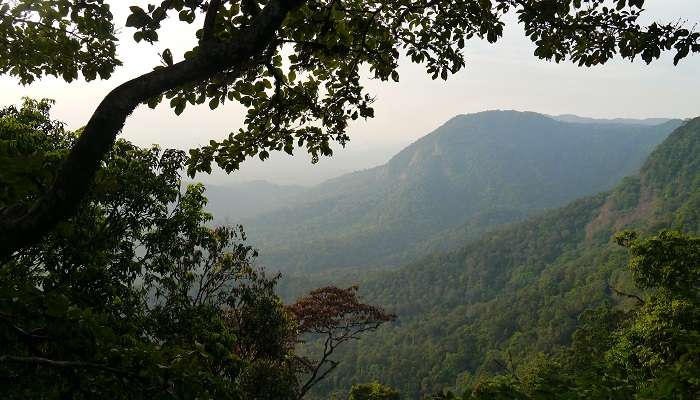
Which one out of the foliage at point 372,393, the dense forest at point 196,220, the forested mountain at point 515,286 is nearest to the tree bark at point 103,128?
the dense forest at point 196,220

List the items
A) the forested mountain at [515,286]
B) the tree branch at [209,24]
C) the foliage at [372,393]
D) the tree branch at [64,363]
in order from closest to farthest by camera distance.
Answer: the tree branch at [64,363] < the tree branch at [209,24] < the foliage at [372,393] < the forested mountain at [515,286]

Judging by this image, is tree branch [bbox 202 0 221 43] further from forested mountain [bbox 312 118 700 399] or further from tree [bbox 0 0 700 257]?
forested mountain [bbox 312 118 700 399]

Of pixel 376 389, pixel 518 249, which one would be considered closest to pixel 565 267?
pixel 518 249

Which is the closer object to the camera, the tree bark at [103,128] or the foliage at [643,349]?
the tree bark at [103,128]

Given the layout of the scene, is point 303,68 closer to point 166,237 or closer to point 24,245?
point 24,245

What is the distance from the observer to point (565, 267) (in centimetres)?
12756

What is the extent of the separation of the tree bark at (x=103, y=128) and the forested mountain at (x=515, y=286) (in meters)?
68.0

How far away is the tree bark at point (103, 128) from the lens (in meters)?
2.02

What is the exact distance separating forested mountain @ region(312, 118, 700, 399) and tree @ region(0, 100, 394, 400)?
59.0m

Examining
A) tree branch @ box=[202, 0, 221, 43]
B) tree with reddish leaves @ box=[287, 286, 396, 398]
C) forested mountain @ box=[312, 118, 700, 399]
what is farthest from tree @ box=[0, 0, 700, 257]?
forested mountain @ box=[312, 118, 700, 399]

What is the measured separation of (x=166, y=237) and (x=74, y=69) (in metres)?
8.24

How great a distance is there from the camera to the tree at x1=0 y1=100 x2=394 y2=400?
2.26 meters

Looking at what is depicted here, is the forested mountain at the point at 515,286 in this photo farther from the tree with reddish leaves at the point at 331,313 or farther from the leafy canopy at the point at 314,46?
the leafy canopy at the point at 314,46

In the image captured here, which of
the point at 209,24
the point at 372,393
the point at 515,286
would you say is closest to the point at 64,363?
the point at 209,24
